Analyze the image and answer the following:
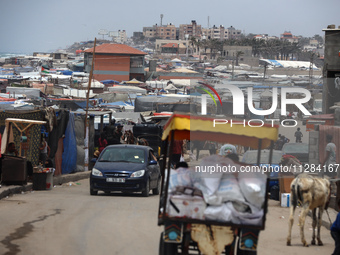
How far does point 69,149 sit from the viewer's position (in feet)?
77.6

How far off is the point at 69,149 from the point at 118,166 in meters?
6.66

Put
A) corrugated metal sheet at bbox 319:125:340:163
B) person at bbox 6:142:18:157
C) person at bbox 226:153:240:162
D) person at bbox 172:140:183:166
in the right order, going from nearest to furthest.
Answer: person at bbox 226:153:240:162
corrugated metal sheet at bbox 319:125:340:163
person at bbox 6:142:18:157
person at bbox 172:140:183:166

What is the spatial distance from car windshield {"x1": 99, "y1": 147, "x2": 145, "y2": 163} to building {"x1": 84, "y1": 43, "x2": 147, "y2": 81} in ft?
295

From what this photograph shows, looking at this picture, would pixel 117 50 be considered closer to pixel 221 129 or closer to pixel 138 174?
pixel 138 174

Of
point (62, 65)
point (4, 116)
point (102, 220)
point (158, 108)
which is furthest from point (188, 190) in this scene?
point (62, 65)

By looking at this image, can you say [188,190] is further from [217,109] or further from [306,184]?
[217,109]

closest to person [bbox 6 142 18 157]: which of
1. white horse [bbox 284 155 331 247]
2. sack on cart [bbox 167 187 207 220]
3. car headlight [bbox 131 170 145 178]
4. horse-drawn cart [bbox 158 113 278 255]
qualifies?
car headlight [bbox 131 170 145 178]

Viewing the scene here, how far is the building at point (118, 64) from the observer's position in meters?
109

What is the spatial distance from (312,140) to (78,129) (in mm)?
9955

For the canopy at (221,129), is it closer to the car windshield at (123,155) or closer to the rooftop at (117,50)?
the car windshield at (123,155)

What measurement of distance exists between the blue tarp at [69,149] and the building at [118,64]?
3298 inches

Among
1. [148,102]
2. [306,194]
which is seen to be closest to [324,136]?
[306,194]

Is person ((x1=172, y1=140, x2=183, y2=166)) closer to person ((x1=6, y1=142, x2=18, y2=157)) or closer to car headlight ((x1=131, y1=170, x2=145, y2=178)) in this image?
car headlight ((x1=131, y1=170, x2=145, y2=178))

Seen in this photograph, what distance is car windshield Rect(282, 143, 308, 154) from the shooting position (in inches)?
958
